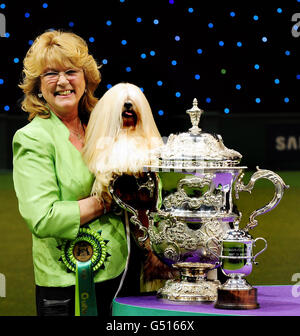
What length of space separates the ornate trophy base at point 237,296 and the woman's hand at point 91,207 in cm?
53

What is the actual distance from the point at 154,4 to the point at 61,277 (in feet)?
6.34

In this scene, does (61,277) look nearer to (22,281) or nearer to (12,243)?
(22,281)

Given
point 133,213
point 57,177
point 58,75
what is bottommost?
point 133,213

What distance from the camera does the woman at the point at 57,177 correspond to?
262 cm

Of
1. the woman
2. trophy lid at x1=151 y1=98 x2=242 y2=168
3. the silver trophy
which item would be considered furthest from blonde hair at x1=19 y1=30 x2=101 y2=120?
the silver trophy

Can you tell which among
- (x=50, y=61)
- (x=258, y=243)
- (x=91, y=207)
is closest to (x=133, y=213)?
(x=91, y=207)

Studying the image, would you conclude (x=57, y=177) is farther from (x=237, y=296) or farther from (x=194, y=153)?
(x=237, y=296)

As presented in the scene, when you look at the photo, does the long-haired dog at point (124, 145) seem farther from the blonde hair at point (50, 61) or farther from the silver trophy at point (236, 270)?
the silver trophy at point (236, 270)

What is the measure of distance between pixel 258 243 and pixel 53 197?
3.08 meters

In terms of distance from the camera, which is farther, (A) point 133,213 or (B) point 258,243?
(B) point 258,243

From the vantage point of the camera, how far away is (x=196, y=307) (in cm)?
232

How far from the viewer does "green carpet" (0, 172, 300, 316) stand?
463 cm

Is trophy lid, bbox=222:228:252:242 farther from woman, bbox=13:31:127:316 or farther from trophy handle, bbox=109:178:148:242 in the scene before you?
→ woman, bbox=13:31:127:316

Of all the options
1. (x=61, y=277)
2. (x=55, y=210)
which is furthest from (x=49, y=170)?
(x=61, y=277)
